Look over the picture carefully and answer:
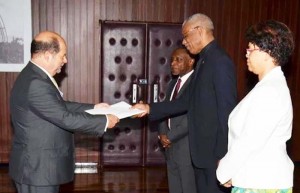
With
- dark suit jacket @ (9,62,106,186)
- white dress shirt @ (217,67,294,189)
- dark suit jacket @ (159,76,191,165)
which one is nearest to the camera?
white dress shirt @ (217,67,294,189)

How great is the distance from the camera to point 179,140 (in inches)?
120

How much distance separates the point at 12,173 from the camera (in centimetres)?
238

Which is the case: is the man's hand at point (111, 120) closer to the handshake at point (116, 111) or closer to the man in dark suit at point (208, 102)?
the handshake at point (116, 111)

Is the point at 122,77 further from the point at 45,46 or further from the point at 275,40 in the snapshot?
the point at 275,40

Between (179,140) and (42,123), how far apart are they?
3.98ft

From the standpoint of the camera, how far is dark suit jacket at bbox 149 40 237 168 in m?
2.34

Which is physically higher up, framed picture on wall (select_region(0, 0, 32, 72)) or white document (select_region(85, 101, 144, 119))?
framed picture on wall (select_region(0, 0, 32, 72))

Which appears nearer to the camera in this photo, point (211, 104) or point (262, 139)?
point (262, 139)

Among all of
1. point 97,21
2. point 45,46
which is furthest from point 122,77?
point 45,46

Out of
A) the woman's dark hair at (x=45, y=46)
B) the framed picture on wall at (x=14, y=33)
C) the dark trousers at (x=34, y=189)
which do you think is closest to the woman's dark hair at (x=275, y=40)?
the woman's dark hair at (x=45, y=46)

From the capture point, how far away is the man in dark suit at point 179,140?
3.04 metres

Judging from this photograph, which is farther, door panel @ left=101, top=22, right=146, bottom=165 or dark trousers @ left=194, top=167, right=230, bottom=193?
door panel @ left=101, top=22, right=146, bottom=165

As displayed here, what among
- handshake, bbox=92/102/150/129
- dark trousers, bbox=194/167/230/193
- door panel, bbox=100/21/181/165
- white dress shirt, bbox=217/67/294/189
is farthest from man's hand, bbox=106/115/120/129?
door panel, bbox=100/21/181/165

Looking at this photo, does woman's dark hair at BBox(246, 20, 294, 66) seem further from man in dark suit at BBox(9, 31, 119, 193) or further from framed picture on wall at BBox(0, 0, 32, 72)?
framed picture on wall at BBox(0, 0, 32, 72)
